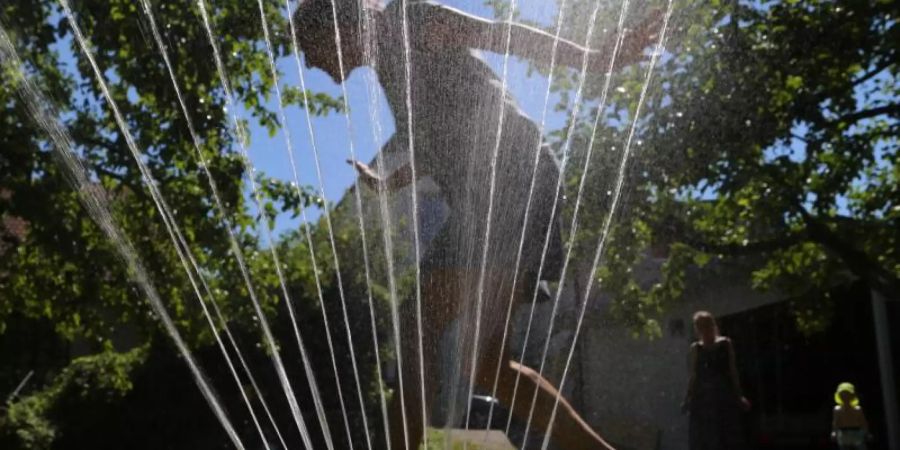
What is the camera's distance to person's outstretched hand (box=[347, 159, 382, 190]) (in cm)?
418

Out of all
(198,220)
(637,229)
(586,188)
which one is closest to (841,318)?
(637,229)

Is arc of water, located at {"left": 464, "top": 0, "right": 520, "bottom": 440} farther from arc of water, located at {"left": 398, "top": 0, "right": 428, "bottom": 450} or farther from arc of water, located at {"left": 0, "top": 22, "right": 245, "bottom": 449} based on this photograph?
arc of water, located at {"left": 0, "top": 22, "right": 245, "bottom": 449}

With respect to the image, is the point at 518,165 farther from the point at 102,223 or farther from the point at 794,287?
the point at 794,287

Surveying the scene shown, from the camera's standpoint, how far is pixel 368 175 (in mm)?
4223

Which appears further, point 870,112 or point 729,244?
point 729,244

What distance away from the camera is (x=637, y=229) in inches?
363

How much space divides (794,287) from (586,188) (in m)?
2.72

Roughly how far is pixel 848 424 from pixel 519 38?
7.07m

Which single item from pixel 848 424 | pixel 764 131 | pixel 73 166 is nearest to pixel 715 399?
pixel 764 131

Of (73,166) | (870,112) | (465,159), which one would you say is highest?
(870,112)

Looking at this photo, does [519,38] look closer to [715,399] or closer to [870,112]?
[715,399]

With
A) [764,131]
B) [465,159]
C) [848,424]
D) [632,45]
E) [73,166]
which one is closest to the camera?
[632,45]

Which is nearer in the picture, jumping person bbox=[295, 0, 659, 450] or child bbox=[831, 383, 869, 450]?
jumping person bbox=[295, 0, 659, 450]

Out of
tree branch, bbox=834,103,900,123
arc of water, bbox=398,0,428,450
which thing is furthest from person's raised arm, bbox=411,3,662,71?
tree branch, bbox=834,103,900,123
